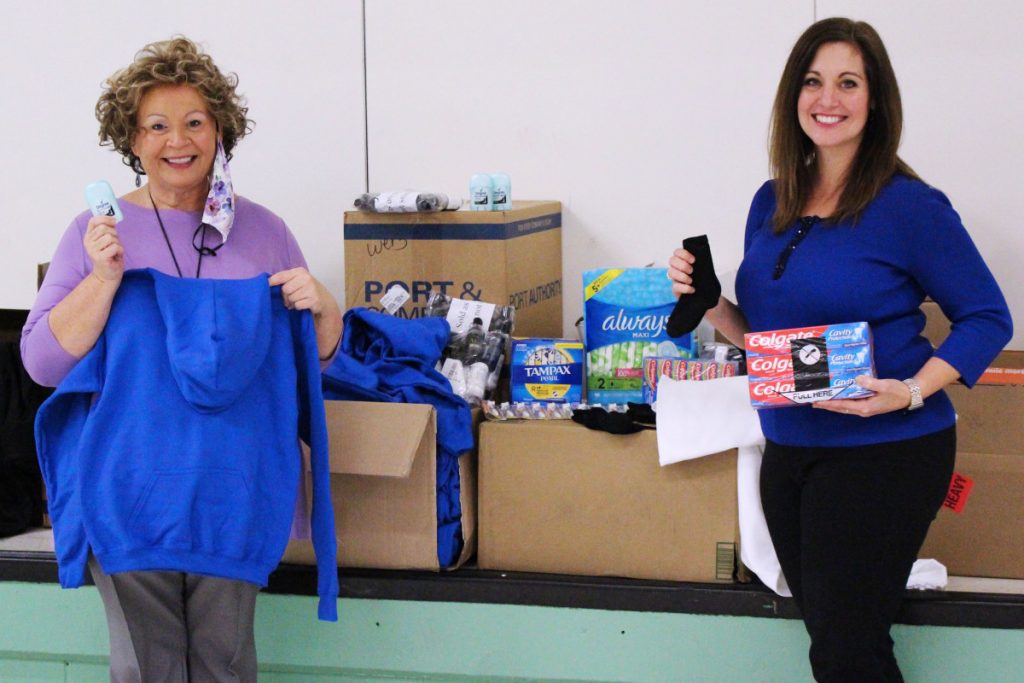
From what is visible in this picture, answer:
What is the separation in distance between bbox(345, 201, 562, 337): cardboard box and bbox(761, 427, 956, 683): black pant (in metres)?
1.11

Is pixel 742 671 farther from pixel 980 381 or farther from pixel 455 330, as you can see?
pixel 455 330

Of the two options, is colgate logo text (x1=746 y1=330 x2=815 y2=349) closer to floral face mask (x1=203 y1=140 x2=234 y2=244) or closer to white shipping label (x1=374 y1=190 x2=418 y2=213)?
floral face mask (x1=203 y1=140 x2=234 y2=244)

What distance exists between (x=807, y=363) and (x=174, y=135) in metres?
1.24

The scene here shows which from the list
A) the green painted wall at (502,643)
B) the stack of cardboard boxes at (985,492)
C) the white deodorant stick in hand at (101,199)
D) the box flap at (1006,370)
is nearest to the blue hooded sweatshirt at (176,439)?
the white deodorant stick in hand at (101,199)

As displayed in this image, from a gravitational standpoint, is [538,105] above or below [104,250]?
above

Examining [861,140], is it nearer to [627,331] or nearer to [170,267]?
[627,331]

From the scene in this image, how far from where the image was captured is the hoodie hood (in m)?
2.08

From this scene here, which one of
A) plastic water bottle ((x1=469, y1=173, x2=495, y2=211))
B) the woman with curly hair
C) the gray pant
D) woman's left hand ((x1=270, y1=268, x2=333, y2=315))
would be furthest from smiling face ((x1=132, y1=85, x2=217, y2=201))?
plastic water bottle ((x1=469, y1=173, x2=495, y2=211))

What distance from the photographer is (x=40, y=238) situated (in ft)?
12.2

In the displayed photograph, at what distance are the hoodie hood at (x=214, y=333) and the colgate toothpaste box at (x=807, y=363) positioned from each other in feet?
2.98

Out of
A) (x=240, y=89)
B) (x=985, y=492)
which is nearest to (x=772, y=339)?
(x=985, y=492)

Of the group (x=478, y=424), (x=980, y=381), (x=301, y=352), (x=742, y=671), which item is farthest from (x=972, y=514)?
(x=301, y=352)

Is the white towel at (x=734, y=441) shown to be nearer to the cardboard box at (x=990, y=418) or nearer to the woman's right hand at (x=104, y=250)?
the cardboard box at (x=990, y=418)

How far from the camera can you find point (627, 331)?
117 inches
